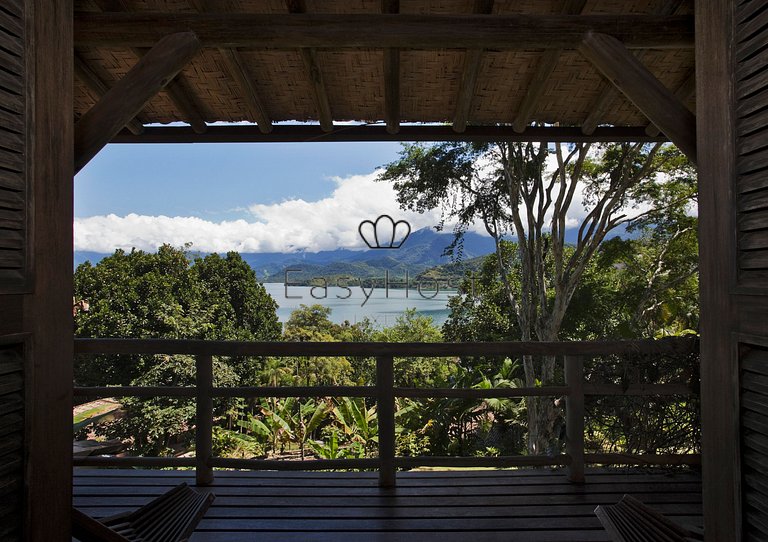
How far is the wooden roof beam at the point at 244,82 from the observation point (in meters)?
2.07

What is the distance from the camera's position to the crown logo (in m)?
3.29

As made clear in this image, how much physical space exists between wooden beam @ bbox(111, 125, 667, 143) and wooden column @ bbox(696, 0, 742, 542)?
1274 millimetres

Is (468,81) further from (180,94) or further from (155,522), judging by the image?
(155,522)

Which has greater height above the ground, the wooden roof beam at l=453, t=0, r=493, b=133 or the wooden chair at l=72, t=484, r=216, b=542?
the wooden roof beam at l=453, t=0, r=493, b=133

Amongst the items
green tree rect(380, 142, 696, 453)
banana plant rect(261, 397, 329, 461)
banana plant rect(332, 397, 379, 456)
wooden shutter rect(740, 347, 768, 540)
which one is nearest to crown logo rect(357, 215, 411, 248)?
wooden shutter rect(740, 347, 768, 540)

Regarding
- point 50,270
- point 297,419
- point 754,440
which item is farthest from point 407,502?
point 297,419

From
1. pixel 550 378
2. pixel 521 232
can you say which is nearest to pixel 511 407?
pixel 550 378

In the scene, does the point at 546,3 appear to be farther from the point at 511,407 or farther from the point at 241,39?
the point at 511,407

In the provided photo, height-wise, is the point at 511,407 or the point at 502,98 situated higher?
the point at 502,98

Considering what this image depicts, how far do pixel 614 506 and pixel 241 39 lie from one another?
274 centimetres

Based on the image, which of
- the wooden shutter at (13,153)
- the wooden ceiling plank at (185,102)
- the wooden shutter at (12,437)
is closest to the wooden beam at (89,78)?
the wooden ceiling plank at (185,102)

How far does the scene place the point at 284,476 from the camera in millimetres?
2812

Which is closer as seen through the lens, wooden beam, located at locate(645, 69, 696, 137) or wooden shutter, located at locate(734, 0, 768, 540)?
wooden shutter, located at locate(734, 0, 768, 540)

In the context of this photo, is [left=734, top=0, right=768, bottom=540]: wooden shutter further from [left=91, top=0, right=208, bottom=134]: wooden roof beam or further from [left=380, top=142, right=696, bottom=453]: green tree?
[left=380, top=142, right=696, bottom=453]: green tree
